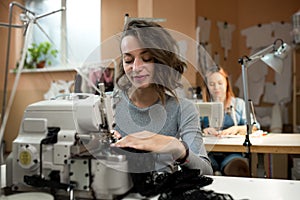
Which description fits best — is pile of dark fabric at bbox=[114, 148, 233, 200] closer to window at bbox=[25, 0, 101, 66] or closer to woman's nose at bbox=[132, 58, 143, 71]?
woman's nose at bbox=[132, 58, 143, 71]

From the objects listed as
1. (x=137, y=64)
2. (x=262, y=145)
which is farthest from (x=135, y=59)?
(x=262, y=145)

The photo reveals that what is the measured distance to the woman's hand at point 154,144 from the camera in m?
0.82

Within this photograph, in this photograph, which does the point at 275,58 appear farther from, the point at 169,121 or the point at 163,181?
the point at 163,181

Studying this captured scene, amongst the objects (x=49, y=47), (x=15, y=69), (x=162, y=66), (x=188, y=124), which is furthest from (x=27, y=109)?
(x=49, y=47)

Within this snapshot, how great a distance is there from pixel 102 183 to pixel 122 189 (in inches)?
1.9

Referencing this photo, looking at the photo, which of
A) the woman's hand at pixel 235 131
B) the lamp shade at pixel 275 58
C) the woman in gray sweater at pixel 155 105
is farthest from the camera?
the woman's hand at pixel 235 131

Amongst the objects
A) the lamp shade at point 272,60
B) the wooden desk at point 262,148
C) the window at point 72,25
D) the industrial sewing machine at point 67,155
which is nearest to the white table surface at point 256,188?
the industrial sewing machine at point 67,155

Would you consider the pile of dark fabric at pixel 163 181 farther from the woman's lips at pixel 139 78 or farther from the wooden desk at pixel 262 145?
the wooden desk at pixel 262 145

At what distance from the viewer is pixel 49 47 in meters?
2.93

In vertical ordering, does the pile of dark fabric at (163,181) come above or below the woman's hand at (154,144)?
below

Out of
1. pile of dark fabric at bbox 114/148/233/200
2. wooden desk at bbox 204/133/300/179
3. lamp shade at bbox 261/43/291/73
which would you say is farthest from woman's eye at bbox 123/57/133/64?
lamp shade at bbox 261/43/291/73

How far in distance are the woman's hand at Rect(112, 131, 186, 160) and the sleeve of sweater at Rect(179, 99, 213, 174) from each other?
68 mm

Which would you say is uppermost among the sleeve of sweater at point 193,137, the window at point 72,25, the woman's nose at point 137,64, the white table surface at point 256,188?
the window at point 72,25

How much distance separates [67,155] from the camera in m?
0.77
